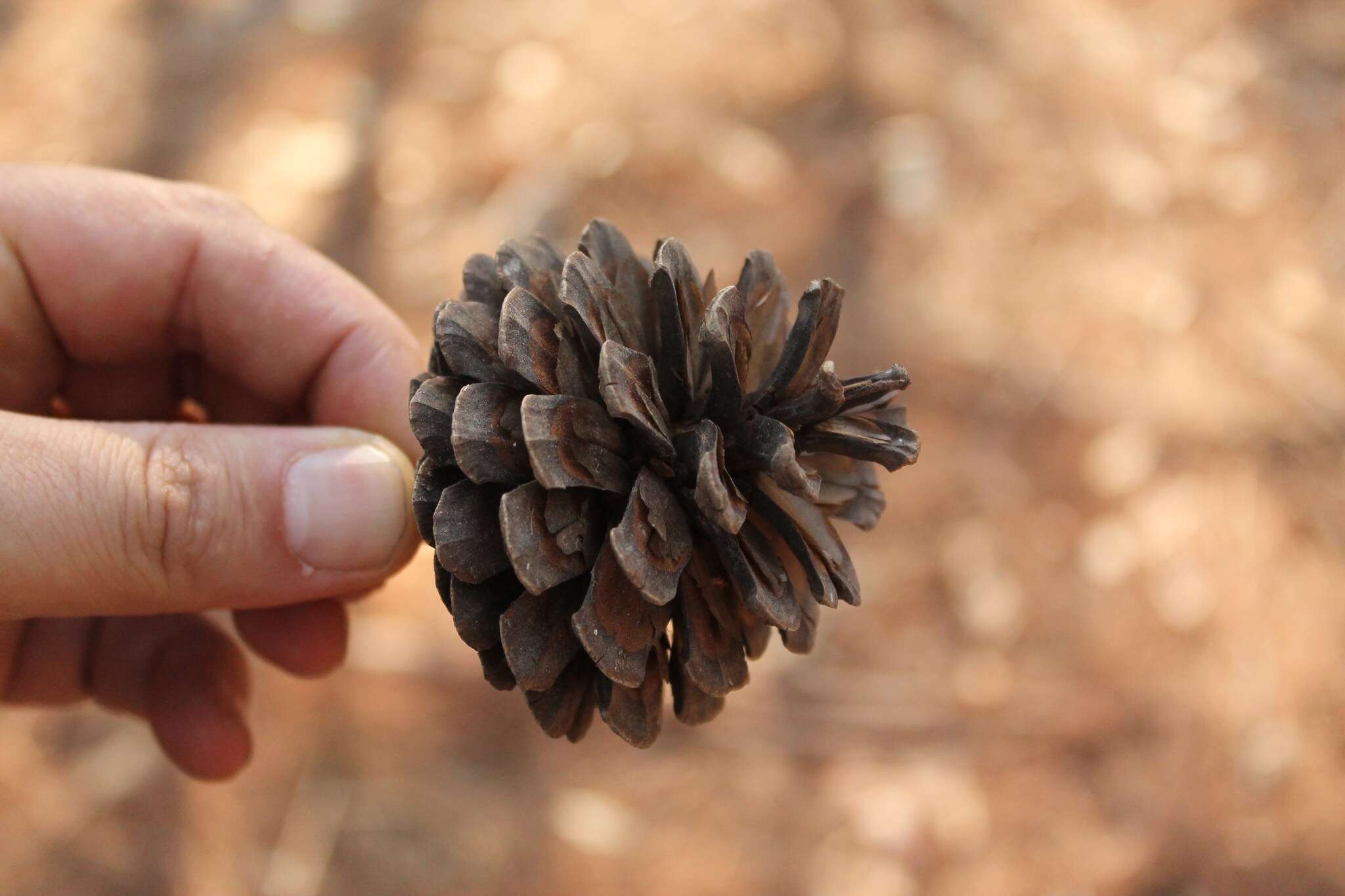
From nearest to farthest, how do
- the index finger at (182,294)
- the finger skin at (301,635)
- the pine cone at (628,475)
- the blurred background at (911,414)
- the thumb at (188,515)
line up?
the pine cone at (628,475) → the thumb at (188,515) → the index finger at (182,294) → the finger skin at (301,635) → the blurred background at (911,414)

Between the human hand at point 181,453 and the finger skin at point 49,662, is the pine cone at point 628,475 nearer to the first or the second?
the human hand at point 181,453

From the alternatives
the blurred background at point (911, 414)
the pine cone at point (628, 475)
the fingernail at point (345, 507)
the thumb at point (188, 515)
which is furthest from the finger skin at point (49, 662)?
the pine cone at point (628, 475)

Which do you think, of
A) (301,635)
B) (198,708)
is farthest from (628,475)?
→ (198,708)

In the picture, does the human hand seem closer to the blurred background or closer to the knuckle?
the knuckle

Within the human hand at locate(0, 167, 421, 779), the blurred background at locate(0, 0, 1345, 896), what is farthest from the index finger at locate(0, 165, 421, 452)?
the blurred background at locate(0, 0, 1345, 896)

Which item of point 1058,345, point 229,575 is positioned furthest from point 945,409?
point 229,575

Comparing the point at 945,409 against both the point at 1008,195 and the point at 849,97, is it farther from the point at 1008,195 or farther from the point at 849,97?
the point at 849,97

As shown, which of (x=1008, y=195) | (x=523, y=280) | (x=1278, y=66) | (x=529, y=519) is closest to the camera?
(x=529, y=519)
